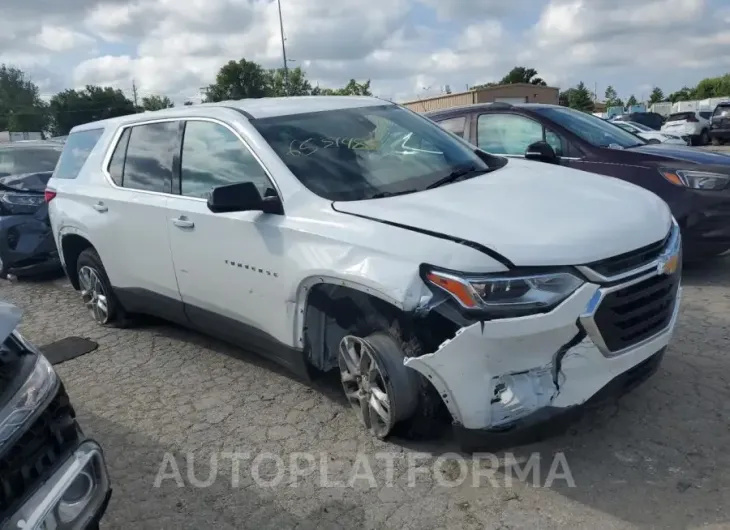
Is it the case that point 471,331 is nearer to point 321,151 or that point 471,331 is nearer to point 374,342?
point 374,342

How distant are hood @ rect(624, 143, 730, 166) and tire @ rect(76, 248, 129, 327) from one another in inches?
184

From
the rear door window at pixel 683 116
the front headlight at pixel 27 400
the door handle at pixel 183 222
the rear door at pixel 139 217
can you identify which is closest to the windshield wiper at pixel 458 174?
the door handle at pixel 183 222

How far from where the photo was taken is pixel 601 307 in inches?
111

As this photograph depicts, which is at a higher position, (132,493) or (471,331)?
(471,331)

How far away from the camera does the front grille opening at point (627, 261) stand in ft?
9.35

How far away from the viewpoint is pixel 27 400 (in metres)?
2.11

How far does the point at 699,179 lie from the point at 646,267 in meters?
3.13

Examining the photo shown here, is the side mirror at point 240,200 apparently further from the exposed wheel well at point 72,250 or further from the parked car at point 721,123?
the parked car at point 721,123

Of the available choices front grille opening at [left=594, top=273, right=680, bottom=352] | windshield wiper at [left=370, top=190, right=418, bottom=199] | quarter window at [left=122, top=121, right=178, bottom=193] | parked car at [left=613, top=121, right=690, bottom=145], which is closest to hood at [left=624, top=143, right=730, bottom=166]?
parked car at [left=613, top=121, right=690, bottom=145]

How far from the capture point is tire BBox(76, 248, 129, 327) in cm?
543

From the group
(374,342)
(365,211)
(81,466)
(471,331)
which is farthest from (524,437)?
(81,466)

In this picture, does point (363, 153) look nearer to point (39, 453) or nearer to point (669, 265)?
point (669, 265)

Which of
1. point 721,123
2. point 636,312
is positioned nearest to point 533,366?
point 636,312

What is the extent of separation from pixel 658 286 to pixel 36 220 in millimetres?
6718
